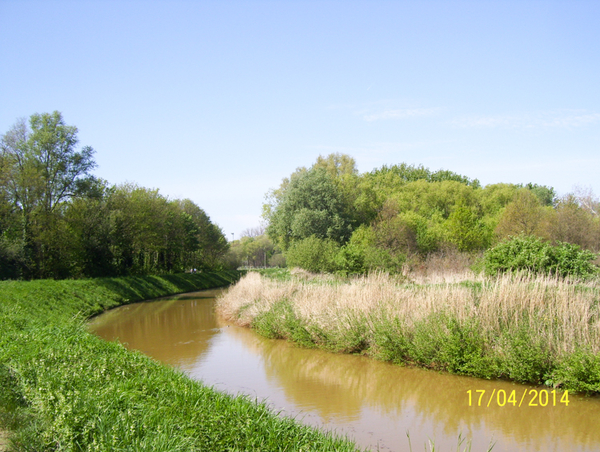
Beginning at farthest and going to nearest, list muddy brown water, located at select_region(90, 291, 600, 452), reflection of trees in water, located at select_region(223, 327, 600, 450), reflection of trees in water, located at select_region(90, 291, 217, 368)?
reflection of trees in water, located at select_region(90, 291, 217, 368) < reflection of trees in water, located at select_region(223, 327, 600, 450) < muddy brown water, located at select_region(90, 291, 600, 452)

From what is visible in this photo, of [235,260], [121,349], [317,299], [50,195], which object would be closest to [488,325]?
[317,299]

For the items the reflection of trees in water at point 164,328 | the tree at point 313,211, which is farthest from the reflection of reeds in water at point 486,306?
the tree at point 313,211

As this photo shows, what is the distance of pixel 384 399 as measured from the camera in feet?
34.0

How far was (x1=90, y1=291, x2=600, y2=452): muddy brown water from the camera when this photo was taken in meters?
8.00

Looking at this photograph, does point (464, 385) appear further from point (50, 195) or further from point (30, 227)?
point (50, 195)

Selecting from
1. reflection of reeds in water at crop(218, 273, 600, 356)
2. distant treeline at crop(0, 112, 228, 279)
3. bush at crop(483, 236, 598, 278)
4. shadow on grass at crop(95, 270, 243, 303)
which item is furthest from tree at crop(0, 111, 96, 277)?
bush at crop(483, 236, 598, 278)

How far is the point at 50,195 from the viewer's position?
34406 mm

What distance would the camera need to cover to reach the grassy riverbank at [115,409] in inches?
206

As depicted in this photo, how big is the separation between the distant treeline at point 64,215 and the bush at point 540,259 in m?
27.2

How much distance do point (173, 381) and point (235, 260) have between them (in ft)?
201

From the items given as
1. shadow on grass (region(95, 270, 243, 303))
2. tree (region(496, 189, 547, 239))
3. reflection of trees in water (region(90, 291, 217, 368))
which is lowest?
reflection of trees in water (region(90, 291, 217, 368))

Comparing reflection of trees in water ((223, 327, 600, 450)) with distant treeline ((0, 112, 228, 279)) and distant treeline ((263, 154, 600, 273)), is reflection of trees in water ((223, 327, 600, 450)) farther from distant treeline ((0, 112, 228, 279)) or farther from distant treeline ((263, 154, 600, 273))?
distant treeline ((0, 112, 228, 279))

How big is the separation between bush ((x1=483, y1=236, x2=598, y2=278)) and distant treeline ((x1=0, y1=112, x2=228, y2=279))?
2724 cm

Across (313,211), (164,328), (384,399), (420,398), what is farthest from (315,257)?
(420,398)
